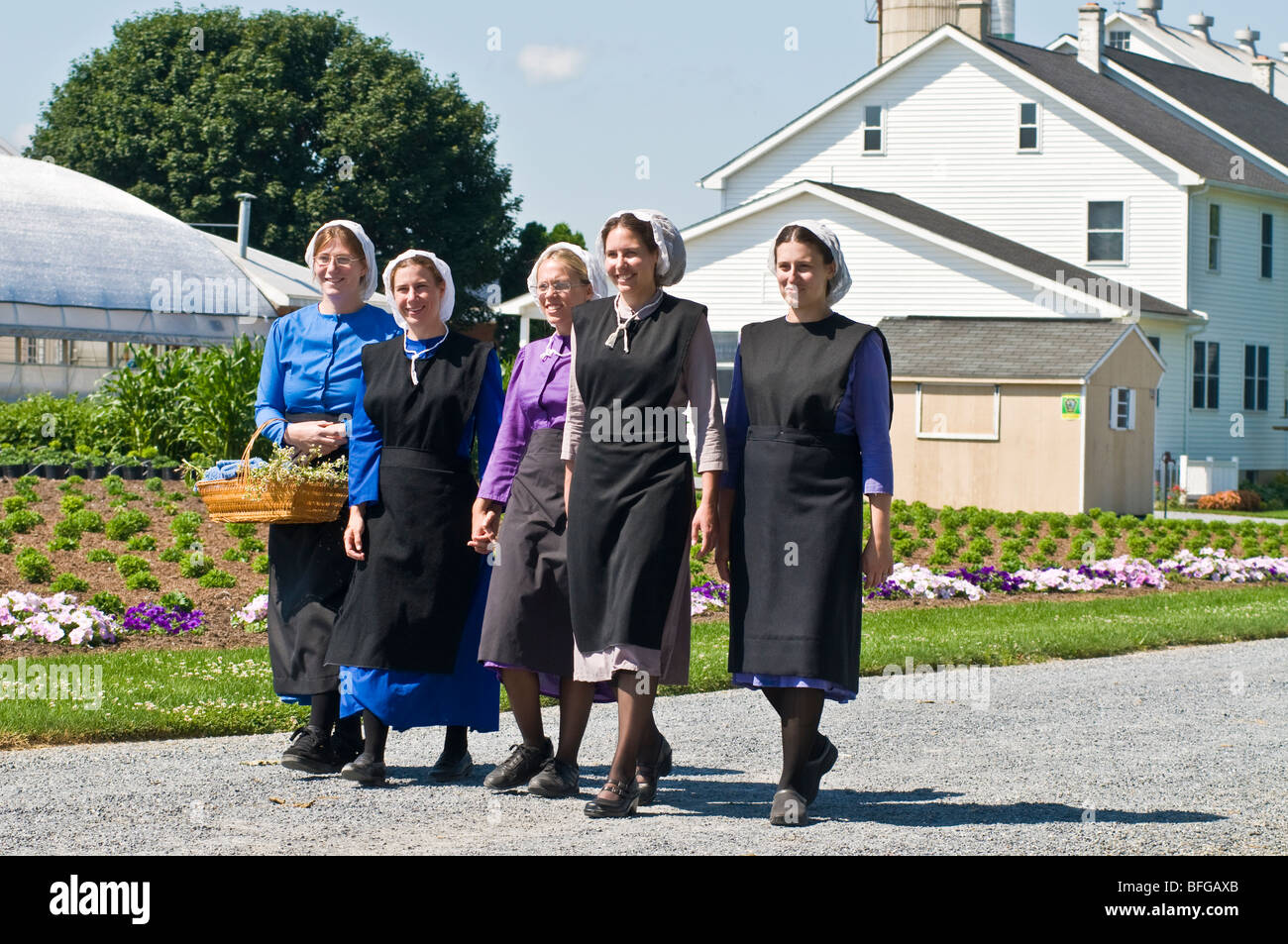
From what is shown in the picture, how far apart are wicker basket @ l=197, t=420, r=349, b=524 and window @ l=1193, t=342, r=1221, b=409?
28.0 meters

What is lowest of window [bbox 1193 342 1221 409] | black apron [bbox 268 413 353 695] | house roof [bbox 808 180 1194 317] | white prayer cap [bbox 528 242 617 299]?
black apron [bbox 268 413 353 695]

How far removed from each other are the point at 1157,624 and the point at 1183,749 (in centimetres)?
495

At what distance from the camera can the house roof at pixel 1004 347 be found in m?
24.4

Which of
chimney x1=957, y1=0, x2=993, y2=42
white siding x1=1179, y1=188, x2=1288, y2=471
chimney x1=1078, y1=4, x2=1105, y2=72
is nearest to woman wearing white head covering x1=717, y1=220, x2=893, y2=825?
white siding x1=1179, y1=188, x2=1288, y2=471

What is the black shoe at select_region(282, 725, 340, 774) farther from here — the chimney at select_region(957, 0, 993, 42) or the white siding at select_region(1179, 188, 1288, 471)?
the chimney at select_region(957, 0, 993, 42)

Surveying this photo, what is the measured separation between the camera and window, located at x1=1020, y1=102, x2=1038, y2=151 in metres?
32.7

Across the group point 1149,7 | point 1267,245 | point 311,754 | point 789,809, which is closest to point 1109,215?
point 1267,245

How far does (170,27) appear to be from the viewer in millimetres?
51531

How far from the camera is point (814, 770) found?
6.26 meters

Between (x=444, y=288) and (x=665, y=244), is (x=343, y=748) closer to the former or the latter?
(x=444, y=288)

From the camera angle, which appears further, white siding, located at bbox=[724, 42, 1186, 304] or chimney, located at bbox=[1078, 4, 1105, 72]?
chimney, located at bbox=[1078, 4, 1105, 72]

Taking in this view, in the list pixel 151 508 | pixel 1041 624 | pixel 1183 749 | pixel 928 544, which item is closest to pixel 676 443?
pixel 1183 749

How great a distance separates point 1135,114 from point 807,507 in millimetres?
30423

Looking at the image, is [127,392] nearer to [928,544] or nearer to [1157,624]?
[928,544]
